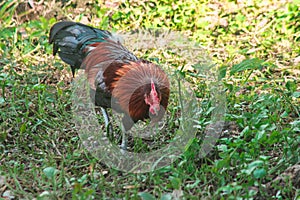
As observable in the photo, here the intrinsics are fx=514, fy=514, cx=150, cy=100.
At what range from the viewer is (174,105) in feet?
14.8

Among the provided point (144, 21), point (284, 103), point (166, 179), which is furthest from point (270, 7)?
point (166, 179)

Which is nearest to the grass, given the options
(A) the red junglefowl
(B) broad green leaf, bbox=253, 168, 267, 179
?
(B) broad green leaf, bbox=253, 168, 267, 179

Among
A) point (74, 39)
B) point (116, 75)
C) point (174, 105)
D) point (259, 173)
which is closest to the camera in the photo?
point (259, 173)

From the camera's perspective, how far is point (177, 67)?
516 centimetres

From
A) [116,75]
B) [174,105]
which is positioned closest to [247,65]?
[174,105]

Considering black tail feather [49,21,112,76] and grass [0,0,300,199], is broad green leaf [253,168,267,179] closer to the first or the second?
grass [0,0,300,199]

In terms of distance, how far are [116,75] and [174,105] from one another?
911 millimetres

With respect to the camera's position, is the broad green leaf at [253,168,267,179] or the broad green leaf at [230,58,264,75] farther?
the broad green leaf at [230,58,264,75]

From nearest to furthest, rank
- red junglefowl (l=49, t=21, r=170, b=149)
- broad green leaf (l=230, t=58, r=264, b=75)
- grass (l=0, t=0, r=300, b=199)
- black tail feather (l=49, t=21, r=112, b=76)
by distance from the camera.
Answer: grass (l=0, t=0, r=300, b=199), red junglefowl (l=49, t=21, r=170, b=149), black tail feather (l=49, t=21, r=112, b=76), broad green leaf (l=230, t=58, r=264, b=75)

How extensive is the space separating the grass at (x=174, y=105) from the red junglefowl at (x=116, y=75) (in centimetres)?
37

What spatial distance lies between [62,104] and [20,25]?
5.71ft

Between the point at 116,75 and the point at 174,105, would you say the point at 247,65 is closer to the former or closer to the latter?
the point at 174,105

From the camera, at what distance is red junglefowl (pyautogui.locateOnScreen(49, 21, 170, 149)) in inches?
143

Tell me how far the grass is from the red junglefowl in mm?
374
